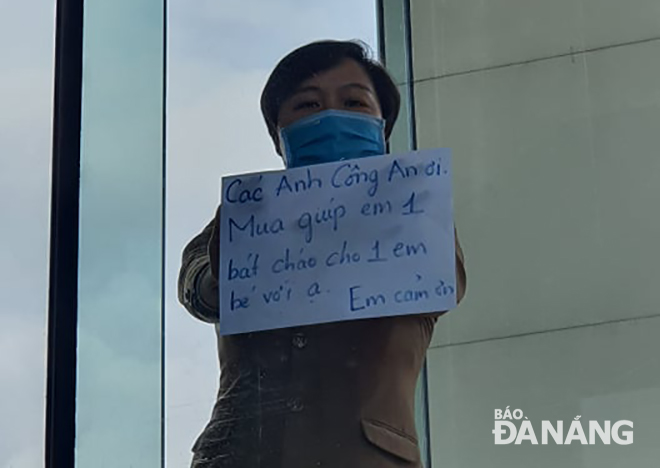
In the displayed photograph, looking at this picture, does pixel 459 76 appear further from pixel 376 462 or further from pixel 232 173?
pixel 376 462

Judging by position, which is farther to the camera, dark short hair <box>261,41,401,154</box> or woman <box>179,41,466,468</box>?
dark short hair <box>261,41,401,154</box>

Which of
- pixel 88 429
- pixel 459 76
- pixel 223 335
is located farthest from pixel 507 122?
pixel 88 429

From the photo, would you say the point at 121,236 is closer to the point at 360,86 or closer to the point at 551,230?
the point at 360,86

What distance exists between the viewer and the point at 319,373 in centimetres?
90

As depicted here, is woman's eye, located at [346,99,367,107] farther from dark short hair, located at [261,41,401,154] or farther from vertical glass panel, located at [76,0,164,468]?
vertical glass panel, located at [76,0,164,468]

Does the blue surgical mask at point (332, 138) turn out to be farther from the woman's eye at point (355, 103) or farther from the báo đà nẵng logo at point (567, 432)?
the báo đà nẵng logo at point (567, 432)

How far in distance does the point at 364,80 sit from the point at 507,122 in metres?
0.16

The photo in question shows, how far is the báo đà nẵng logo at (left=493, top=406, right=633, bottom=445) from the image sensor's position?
3.19ft

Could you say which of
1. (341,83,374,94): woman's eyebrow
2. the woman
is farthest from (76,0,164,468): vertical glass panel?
(341,83,374,94): woman's eyebrow

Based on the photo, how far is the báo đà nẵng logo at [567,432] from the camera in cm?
97

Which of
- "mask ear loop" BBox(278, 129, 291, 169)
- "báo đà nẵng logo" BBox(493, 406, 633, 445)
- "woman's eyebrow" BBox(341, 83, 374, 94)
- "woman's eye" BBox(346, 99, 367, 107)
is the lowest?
"báo đà nẵng logo" BBox(493, 406, 633, 445)

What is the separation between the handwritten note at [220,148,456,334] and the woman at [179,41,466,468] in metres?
0.02

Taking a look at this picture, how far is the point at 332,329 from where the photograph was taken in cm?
90

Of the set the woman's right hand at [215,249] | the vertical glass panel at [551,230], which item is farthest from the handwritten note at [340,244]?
the vertical glass panel at [551,230]
